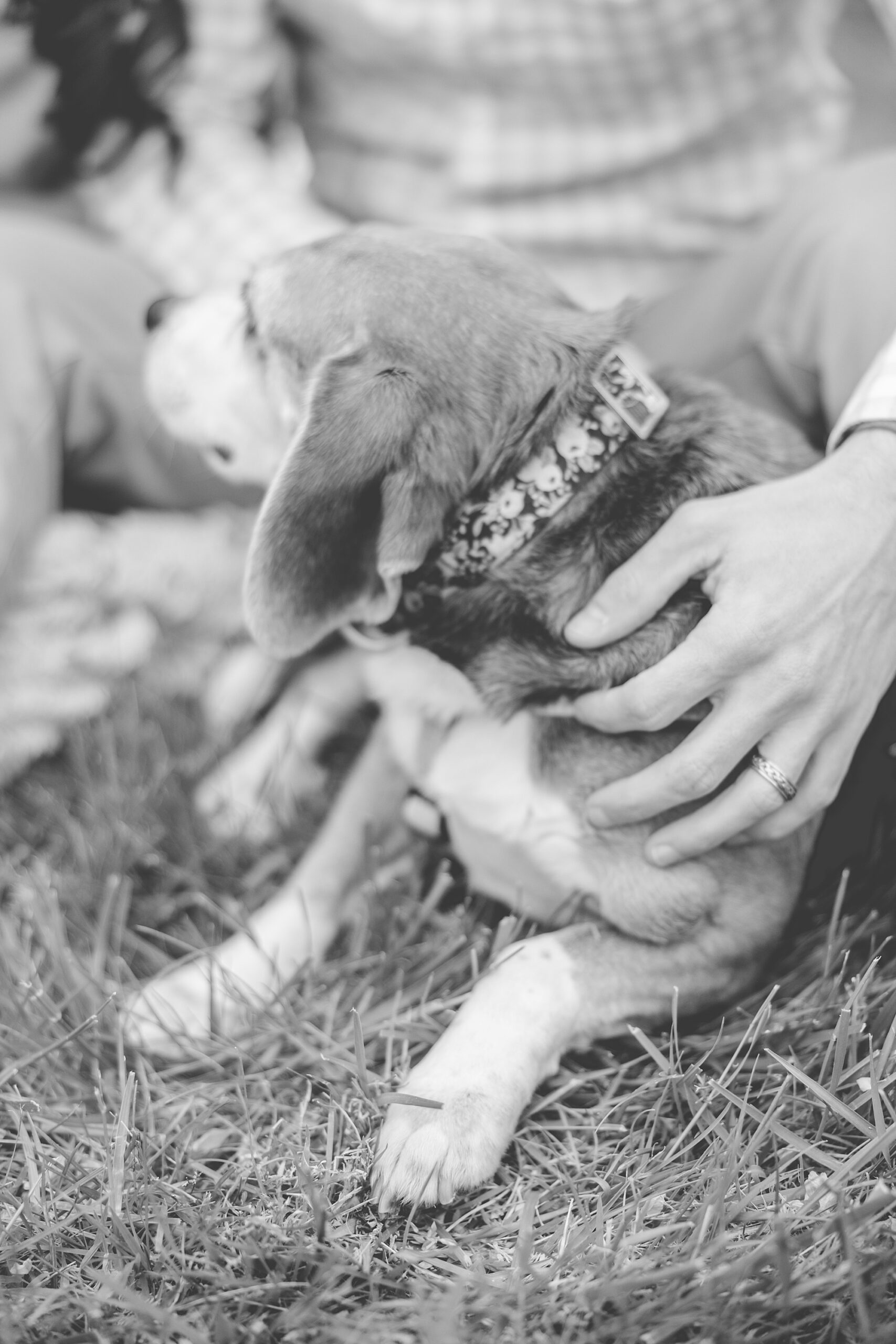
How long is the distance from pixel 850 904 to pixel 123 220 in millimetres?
2831

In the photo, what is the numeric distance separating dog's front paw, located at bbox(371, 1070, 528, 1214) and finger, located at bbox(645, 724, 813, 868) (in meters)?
0.51

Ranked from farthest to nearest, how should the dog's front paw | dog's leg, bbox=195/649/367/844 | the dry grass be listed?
dog's leg, bbox=195/649/367/844 → the dog's front paw → the dry grass

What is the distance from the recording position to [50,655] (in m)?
2.70

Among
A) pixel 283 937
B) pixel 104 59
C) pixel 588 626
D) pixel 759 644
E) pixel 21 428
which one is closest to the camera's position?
pixel 759 644

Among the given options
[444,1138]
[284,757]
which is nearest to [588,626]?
[444,1138]

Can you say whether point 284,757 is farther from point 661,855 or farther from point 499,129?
point 499,129

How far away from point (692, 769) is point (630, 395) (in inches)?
25.8

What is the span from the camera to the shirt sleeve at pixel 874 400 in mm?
1947

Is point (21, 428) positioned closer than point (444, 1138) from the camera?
No

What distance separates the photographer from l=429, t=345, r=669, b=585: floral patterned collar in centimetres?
182

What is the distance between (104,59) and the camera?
9.70ft

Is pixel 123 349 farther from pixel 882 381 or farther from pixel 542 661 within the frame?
pixel 882 381

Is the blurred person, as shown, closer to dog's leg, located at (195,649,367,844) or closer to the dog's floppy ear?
the dog's floppy ear

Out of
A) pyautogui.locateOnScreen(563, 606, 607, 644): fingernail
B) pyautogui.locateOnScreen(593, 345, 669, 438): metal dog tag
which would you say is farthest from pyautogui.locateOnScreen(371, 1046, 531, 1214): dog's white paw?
pyautogui.locateOnScreen(593, 345, 669, 438): metal dog tag
